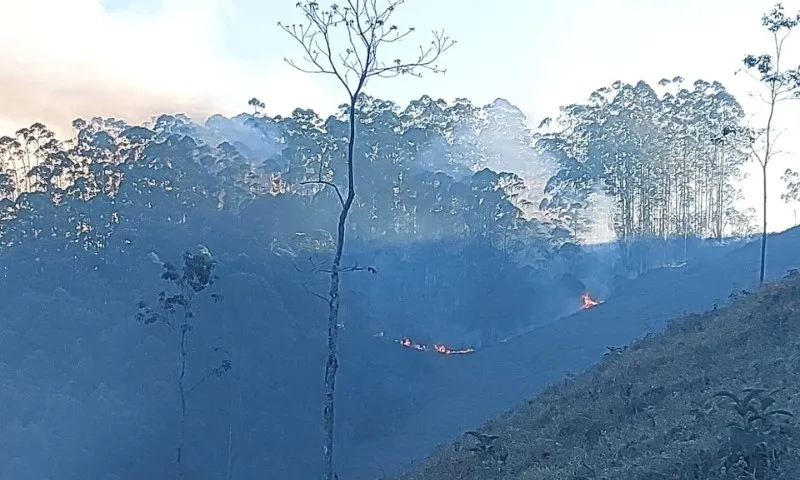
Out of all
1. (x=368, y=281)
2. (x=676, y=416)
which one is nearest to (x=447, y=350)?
(x=368, y=281)

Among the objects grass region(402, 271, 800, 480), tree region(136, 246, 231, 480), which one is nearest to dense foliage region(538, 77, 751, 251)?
tree region(136, 246, 231, 480)

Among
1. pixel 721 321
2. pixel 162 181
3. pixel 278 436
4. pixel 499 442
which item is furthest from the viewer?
pixel 162 181

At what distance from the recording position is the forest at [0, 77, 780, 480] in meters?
35.1

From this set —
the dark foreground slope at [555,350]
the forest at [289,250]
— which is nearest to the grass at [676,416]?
the forest at [289,250]

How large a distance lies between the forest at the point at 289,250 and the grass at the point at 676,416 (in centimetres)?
1546

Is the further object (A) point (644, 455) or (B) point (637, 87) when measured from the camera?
(B) point (637, 87)

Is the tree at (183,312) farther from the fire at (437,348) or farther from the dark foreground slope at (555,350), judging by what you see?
the fire at (437,348)

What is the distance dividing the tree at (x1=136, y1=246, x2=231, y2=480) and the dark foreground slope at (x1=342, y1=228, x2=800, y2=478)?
702 centimetres

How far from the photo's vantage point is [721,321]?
17.9 metres

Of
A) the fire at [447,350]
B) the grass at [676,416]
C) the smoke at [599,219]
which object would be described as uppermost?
the smoke at [599,219]

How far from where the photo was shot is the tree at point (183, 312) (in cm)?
3072

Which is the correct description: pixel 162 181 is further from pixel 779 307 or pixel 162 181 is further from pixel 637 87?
pixel 779 307

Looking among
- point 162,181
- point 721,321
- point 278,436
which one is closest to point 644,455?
point 721,321

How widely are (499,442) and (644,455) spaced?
179 inches
